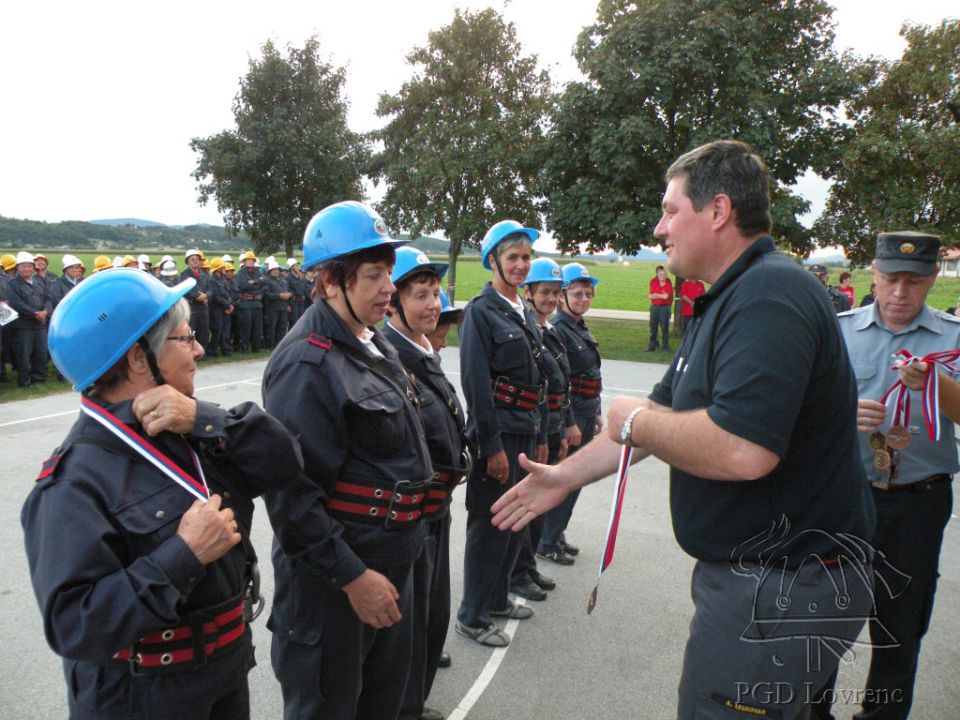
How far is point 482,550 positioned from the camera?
4.07 meters

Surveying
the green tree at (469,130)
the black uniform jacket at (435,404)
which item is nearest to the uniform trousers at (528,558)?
the black uniform jacket at (435,404)

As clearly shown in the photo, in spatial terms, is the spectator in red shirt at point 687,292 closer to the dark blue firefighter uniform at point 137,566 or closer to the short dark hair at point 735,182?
the short dark hair at point 735,182

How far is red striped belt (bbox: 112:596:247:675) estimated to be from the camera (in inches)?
71.1

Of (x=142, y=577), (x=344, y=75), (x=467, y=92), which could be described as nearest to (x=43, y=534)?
(x=142, y=577)

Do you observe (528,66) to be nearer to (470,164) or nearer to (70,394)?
(470,164)

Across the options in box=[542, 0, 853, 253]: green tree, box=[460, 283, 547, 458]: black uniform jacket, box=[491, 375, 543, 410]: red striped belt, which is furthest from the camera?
box=[542, 0, 853, 253]: green tree

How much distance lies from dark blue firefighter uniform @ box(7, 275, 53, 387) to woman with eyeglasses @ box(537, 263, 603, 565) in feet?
37.7

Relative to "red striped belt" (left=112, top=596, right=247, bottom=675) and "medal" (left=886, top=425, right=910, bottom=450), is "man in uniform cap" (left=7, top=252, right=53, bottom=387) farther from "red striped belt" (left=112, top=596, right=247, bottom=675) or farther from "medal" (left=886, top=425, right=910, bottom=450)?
"medal" (left=886, top=425, right=910, bottom=450)

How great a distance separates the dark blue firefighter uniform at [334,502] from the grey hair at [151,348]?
1.60ft

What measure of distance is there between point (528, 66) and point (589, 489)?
62.8ft

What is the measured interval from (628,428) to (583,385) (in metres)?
3.70

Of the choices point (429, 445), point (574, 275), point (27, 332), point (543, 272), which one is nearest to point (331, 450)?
point (429, 445)

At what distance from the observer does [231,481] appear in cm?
212

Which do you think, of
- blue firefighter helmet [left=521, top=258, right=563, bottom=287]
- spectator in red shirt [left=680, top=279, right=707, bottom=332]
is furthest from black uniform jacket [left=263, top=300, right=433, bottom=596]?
spectator in red shirt [left=680, top=279, right=707, bottom=332]
